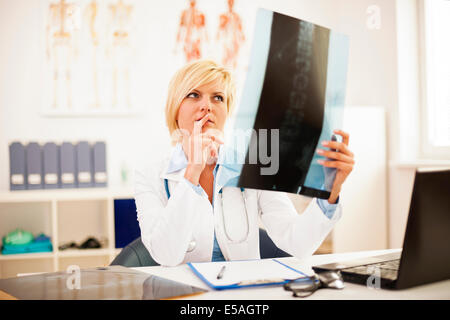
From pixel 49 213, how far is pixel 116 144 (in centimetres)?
71

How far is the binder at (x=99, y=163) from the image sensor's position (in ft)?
9.74

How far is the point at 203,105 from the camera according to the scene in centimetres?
135

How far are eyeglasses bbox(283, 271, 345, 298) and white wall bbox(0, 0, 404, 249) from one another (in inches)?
90.2

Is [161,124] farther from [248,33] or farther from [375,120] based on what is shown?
[375,120]

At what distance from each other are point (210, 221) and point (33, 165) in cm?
201

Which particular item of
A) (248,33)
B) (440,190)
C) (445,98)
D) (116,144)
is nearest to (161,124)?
(116,144)

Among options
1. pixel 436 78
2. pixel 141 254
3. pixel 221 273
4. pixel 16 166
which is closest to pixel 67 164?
pixel 16 166

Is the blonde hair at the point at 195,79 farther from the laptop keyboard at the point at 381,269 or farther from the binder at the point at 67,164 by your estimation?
the binder at the point at 67,164

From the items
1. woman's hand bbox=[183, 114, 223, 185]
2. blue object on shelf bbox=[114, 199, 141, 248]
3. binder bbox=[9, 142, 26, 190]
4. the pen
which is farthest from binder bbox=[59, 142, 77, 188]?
the pen

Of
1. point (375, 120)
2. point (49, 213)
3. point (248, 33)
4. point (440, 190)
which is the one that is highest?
point (248, 33)

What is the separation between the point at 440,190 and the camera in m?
0.76

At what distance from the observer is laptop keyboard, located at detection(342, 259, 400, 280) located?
0.86 meters

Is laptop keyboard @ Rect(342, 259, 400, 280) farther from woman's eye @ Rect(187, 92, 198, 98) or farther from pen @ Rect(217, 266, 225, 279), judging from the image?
woman's eye @ Rect(187, 92, 198, 98)

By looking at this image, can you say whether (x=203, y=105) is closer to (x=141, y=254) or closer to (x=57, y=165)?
(x=141, y=254)
